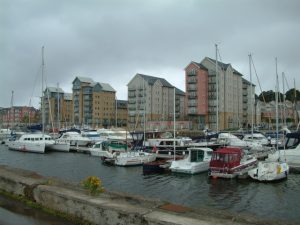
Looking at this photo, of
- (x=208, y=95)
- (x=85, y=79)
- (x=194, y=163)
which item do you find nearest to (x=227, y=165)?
(x=194, y=163)

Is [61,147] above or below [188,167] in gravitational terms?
above

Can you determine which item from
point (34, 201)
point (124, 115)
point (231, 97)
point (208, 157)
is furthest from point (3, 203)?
point (124, 115)

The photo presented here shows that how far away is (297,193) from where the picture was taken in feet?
76.9

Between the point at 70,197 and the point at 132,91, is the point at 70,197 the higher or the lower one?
the lower one

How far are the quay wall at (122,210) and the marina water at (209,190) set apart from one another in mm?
9654

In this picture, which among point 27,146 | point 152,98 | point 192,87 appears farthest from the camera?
point 152,98

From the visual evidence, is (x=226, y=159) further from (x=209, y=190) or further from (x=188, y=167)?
(x=209, y=190)

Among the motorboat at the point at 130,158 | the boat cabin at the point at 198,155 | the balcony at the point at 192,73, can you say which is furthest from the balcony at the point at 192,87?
the boat cabin at the point at 198,155

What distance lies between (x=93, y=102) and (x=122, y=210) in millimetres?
149239

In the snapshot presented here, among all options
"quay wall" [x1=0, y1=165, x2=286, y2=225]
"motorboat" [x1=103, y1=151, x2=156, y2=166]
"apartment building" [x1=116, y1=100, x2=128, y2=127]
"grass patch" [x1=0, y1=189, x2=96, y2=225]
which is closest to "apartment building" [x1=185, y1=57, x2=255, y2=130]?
"apartment building" [x1=116, y1=100, x2=128, y2=127]

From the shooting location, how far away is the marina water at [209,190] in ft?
63.7

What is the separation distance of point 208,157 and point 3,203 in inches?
984

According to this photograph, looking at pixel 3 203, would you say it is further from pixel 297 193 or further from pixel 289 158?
pixel 289 158

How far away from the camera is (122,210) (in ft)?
26.4
